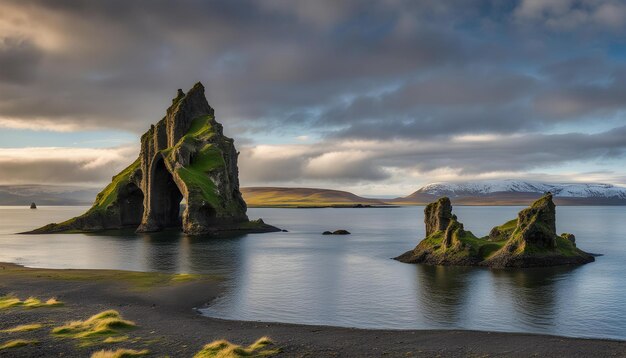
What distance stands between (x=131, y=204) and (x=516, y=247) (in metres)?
128

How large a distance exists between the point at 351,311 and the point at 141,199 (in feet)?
441

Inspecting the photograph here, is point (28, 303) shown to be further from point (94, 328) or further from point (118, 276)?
point (118, 276)

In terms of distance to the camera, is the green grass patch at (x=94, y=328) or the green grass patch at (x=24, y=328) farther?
the green grass patch at (x=24, y=328)

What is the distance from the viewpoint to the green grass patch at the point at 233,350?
26328 millimetres

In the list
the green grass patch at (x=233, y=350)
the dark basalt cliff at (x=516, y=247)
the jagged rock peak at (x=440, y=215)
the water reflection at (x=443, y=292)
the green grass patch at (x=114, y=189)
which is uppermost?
the green grass patch at (x=114, y=189)

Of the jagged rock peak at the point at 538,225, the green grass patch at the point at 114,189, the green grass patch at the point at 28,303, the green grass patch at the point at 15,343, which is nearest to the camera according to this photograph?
Result: the green grass patch at the point at 15,343

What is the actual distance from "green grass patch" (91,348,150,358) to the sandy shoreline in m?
0.70

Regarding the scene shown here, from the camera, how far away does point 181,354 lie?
2730cm

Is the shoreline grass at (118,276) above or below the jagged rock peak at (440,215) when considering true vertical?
below

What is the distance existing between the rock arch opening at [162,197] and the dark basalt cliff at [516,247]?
298ft

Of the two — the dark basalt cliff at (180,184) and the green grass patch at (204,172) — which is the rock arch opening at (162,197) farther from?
the green grass patch at (204,172)

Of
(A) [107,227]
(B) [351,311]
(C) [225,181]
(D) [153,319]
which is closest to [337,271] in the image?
(B) [351,311]

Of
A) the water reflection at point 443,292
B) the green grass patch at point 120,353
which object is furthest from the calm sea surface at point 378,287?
the green grass patch at point 120,353

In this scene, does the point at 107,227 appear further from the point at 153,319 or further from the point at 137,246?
the point at 153,319
